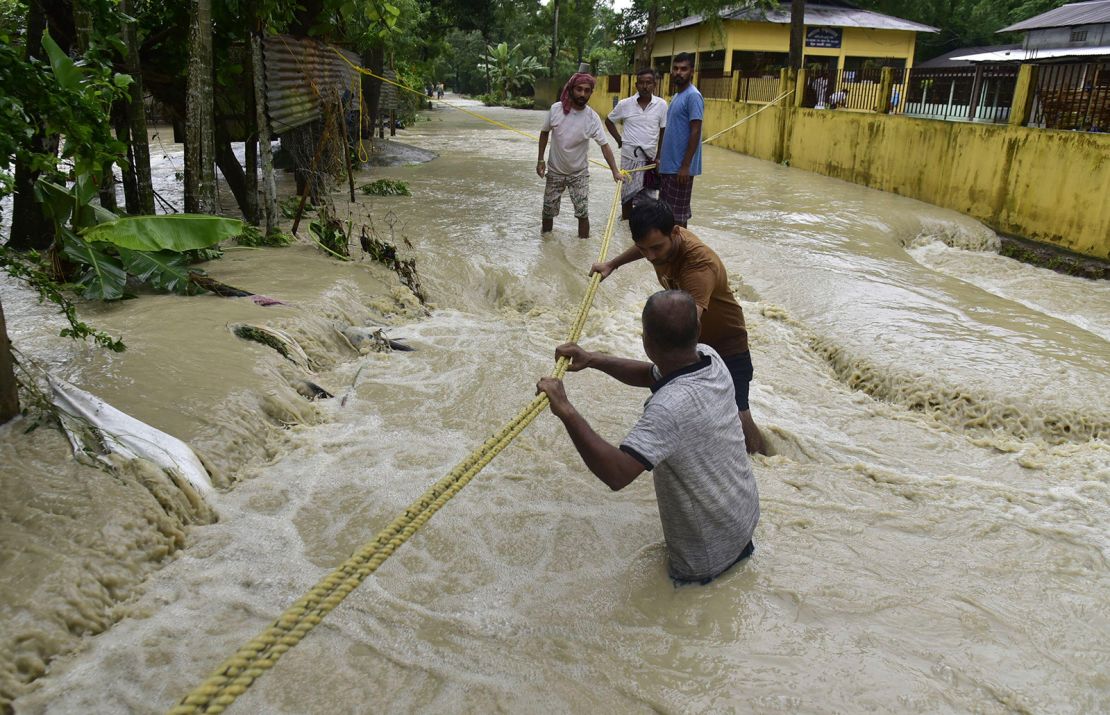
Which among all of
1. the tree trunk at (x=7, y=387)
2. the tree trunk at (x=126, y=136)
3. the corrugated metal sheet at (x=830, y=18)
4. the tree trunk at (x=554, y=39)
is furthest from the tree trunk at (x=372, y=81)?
the tree trunk at (x=554, y=39)

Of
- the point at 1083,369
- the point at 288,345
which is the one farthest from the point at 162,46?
the point at 1083,369

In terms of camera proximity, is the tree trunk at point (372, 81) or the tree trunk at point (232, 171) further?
the tree trunk at point (372, 81)

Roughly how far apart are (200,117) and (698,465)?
17.1ft

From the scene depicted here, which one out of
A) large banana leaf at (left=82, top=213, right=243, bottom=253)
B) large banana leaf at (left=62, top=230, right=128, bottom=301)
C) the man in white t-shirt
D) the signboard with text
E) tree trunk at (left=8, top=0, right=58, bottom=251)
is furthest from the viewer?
the signboard with text

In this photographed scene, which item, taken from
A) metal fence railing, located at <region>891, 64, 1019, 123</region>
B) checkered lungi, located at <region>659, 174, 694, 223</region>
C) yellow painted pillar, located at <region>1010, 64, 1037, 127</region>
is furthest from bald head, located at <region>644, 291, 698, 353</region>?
metal fence railing, located at <region>891, 64, 1019, 123</region>

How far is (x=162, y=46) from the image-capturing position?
Result: 679 centimetres

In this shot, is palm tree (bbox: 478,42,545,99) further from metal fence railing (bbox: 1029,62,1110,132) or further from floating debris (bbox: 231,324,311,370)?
floating debris (bbox: 231,324,311,370)

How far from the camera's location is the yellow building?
945 inches

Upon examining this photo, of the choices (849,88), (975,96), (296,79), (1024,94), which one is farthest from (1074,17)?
(296,79)

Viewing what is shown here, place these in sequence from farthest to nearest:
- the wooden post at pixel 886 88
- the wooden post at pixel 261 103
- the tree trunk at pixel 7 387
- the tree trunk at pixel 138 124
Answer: the wooden post at pixel 886 88
the wooden post at pixel 261 103
the tree trunk at pixel 138 124
the tree trunk at pixel 7 387

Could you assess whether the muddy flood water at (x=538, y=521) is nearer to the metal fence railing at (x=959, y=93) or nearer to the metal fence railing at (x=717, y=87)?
the metal fence railing at (x=959, y=93)

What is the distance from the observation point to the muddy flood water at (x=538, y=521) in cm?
259

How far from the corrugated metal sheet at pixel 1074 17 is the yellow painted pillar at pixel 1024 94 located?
588cm

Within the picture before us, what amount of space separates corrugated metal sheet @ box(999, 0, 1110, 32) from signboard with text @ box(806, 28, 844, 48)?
9.95m
